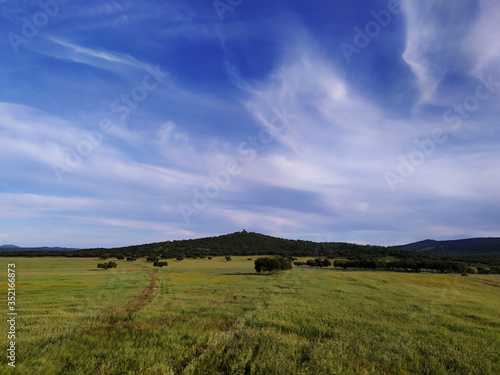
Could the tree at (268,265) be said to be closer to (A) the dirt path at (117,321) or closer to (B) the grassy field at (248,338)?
(B) the grassy field at (248,338)

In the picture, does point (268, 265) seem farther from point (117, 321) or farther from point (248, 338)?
point (248, 338)

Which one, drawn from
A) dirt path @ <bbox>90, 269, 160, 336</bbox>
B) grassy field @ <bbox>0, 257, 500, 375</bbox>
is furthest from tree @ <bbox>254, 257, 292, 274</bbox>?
dirt path @ <bbox>90, 269, 160, 336</bbox>

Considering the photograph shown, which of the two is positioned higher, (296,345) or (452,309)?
(296,345)

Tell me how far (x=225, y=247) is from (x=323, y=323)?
6211 inches

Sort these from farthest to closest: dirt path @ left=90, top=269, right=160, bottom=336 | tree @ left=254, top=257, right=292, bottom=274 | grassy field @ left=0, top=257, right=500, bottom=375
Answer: tree @ left=254, top=257, right=292, bottom=274
dirt path @ left=90, top=269, right=160, bottom=336
grassy field @ left=0, top=257, right=500, bottom=375

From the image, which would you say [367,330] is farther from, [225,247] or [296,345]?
[225,247]

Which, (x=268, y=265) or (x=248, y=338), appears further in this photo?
(x=268, y=265)

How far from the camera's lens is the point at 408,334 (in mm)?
Result: 17000

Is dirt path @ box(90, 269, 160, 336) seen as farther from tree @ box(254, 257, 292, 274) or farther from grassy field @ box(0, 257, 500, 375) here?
tree @ box(254, 257, 292, 274)

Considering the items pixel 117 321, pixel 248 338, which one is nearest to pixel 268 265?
pixel 117 321

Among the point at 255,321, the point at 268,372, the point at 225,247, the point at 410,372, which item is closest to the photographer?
the point at 268,372

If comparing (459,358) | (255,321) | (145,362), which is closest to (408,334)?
(459,358)

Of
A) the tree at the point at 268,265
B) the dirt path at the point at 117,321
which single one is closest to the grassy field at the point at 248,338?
the dirt path at the point at 117,321

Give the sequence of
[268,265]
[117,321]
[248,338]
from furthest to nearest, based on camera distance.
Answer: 1. [268,265]
2. [117,321]
3. [248,338]
